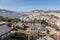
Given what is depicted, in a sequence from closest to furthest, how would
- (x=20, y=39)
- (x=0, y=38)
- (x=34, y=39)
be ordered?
(x=0, y=38) < (x=20, y=39) < (x=34, y=39)

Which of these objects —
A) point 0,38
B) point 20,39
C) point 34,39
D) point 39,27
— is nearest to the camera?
point 0,38

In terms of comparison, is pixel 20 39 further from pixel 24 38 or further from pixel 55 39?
pixel 55 39

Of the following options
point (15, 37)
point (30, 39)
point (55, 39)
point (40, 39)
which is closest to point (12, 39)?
point (15, 37)

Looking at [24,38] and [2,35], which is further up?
[2,35]

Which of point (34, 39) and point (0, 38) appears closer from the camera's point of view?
point (0, 38)

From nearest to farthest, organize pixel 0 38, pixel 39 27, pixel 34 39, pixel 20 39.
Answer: pixel 0 38
pixel 20 39
pixel 34 39
pixel 39 27

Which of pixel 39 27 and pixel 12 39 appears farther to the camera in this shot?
pixel 39 27

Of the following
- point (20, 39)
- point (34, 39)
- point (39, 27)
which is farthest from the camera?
point (39, 27)

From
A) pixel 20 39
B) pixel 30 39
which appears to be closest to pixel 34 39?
pixel 30 39

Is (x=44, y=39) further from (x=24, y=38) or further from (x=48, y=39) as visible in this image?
(x=24, y=38)
